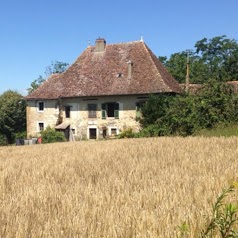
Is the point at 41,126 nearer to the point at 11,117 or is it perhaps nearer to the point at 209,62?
the point at 11,117

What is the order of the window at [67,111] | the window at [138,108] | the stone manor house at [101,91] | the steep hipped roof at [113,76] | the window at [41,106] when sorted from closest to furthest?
the window at [138,108], the steep hipped roof at [113,76], the stone manor house at [101,91], the window at [67,111], the window at [41,106]

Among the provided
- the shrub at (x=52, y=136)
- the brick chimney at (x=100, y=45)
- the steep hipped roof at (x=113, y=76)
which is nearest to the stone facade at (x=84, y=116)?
the steep hipped roof at (x=113, y=76)

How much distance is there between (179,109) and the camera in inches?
1079

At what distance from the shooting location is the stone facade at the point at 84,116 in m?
36.6

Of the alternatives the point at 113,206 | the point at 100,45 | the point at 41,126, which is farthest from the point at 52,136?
the point at 113,206

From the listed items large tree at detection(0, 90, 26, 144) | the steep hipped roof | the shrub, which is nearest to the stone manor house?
the steep hipped roof

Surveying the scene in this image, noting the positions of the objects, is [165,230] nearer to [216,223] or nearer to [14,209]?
→ [216,223]

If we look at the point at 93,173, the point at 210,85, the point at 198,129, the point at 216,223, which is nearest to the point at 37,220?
the point at 216,223

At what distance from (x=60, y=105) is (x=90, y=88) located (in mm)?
4777

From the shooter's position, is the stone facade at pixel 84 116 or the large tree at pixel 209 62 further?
the large tree at pixel 209 62

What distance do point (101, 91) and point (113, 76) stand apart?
7.26 ft

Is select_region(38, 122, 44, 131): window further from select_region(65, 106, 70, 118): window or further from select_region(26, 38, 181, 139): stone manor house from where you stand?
select_region(65, 106, 70, 118): window

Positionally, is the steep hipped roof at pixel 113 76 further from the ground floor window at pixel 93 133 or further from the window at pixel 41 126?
the ground floor window at pixel 93 133

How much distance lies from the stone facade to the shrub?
249 centimetres
